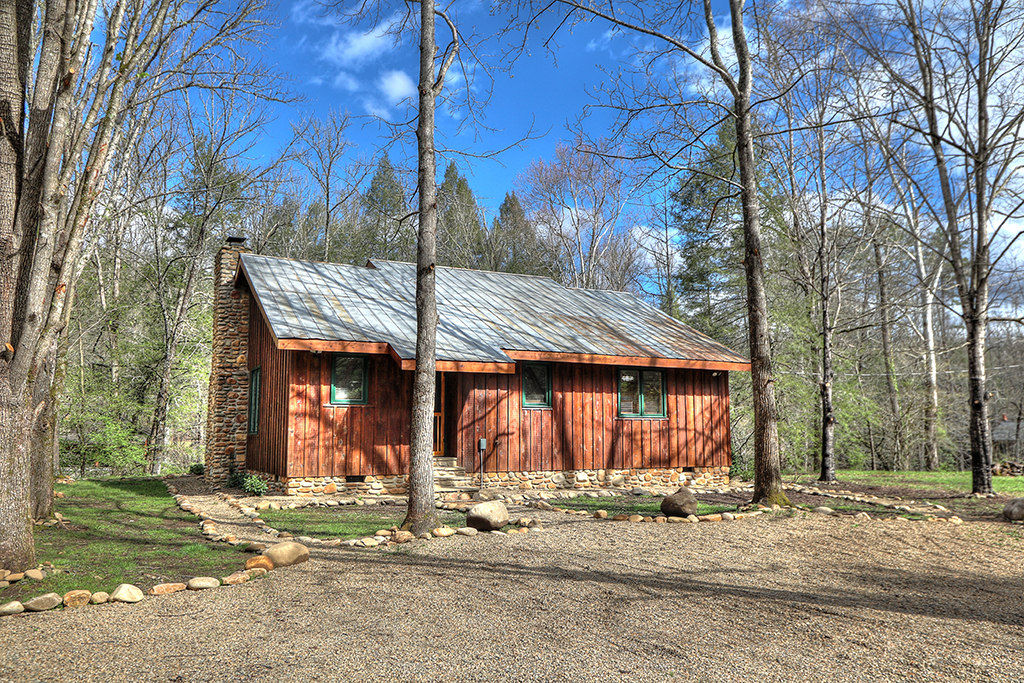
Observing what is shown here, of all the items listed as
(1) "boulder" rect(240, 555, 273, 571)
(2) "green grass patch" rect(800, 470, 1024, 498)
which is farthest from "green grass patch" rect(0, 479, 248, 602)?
(2) "green grass patch" rect(800, 470, 1024, 498)

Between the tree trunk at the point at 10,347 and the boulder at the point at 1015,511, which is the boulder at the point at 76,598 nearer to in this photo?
the tree trunk at the point at 10,347

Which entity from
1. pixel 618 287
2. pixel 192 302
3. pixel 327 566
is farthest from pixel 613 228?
pixel 327 566

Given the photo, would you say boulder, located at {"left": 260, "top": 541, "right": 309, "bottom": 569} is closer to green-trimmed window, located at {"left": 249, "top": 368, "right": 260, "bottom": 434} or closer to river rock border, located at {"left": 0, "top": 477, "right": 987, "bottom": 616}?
river rock border, located at {"left": 0, "top": 477, "right": 987, "bottom": 616}

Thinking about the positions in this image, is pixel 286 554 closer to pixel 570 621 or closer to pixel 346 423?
pixel 570 621

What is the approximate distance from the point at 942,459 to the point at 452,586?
25.2 metres

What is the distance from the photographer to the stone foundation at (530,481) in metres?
11.0

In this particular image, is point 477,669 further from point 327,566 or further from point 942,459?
point 942,459

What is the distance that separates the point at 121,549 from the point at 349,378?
5.46 m

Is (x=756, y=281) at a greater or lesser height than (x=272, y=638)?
greater

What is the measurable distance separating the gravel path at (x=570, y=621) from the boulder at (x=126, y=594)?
0.12 m

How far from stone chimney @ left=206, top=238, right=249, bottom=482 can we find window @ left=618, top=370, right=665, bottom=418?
27.1 ft

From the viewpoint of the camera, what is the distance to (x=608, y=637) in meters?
3.90

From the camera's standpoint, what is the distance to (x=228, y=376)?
46.1 ft

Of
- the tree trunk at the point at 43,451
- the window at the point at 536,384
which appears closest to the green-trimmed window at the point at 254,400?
the tree trunk at the point at 43,451
